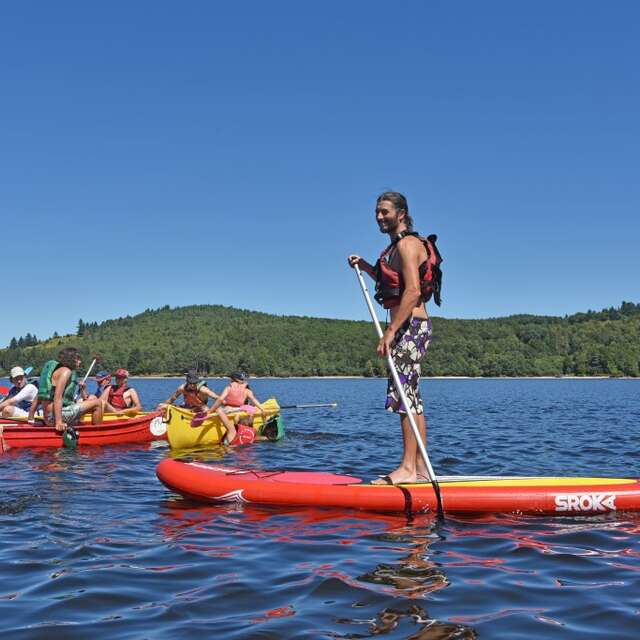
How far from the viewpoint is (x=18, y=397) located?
583 inches

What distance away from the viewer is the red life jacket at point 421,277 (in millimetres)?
6977

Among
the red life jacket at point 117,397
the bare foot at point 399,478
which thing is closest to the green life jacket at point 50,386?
the red life jacket at point 117,397

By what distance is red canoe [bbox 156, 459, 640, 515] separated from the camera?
6.96 meters

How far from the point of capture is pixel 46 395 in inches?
525

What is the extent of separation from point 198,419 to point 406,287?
8.73 meters

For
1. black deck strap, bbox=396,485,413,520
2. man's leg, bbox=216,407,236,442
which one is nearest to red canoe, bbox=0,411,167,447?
man's leg, bbox=216,407,236,442

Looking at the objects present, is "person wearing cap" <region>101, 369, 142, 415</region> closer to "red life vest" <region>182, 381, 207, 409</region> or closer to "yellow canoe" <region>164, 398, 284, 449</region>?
"red life vest" <region>182, 381, 207, 409</region>

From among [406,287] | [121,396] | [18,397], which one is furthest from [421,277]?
[121,396]

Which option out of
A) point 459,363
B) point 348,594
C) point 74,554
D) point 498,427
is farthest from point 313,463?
point 459,363

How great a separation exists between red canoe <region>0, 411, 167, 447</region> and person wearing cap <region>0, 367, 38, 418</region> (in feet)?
3.15

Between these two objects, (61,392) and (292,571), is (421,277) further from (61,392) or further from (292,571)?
(61,392)

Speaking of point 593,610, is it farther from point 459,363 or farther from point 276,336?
point 276,336

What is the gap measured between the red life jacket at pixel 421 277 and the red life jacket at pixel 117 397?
36.8 ft

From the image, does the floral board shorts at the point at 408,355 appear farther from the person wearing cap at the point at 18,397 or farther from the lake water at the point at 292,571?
the person wearing cap at the point at 18,397
